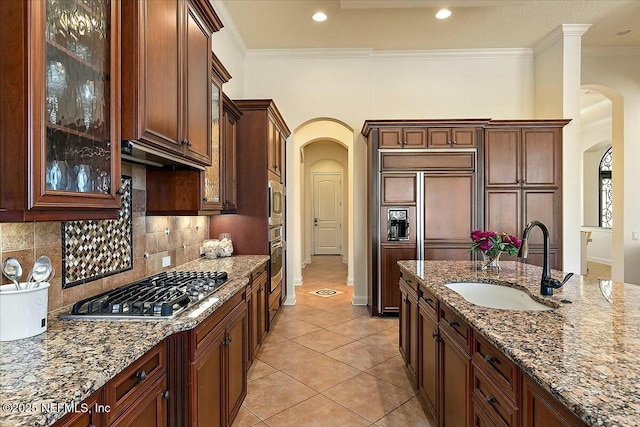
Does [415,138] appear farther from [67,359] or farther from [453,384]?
[67,359]

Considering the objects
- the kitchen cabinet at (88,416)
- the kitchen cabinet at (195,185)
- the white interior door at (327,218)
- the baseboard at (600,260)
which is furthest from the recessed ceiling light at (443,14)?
the baseboard at (600,260)

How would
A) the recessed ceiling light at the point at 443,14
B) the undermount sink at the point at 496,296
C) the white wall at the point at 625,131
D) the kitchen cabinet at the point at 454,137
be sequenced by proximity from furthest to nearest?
1. the white wall at the point at 625,131
2. the kitchen cabinet at the point at 454,137
3. the recessed ceiling light at the point at 443,14
4. the undermount sink at the point at 496,296

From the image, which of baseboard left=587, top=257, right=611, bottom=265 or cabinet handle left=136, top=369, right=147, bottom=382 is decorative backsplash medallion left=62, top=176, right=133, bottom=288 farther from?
baseboard left=587, top=257, right=611, bottom=265

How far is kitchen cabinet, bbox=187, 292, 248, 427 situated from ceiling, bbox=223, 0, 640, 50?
10.7ft

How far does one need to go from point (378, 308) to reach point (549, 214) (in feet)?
7.86

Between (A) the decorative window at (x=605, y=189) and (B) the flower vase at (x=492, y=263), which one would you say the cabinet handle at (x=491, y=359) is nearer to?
(B) the flower vase at (x=492, y=263)

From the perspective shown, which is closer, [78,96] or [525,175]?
[78,96]

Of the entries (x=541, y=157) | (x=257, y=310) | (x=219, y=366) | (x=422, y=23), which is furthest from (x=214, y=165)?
(x=541, y=157)

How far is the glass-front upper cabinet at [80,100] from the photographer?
114cm

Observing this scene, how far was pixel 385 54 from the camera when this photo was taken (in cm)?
508

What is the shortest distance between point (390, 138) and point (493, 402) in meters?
3.48

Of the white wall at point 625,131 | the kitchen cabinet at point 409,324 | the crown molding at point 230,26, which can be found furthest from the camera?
the white wall at point 625,131

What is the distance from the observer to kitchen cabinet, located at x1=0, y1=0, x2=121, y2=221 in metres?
1.05

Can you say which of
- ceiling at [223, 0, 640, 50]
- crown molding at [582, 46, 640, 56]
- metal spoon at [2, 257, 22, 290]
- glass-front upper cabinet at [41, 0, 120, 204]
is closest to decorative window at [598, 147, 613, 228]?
crown molding at [582, 46, 640, 56]
